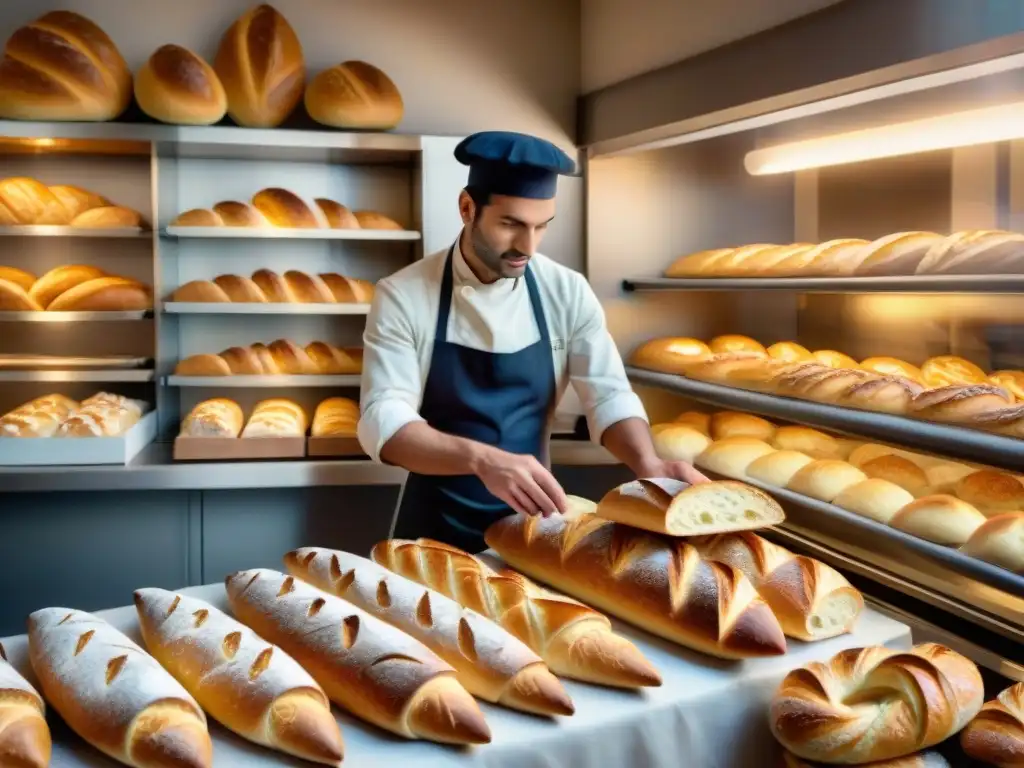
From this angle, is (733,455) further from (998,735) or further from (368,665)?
(368,665)

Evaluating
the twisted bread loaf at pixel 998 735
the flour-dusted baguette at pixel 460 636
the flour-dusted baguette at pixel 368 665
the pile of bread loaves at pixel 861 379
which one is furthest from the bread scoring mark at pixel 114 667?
the pile of bread loaves at pixel 861 379

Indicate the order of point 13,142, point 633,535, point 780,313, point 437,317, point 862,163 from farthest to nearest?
point 13,142, point 780,313, point 862,163, point 437,317, point 633,535

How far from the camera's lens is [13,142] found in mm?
3301

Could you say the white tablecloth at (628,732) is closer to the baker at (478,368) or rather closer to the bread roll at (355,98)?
the baker at (478,368)

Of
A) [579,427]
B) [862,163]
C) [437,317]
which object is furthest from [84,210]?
[862,163]

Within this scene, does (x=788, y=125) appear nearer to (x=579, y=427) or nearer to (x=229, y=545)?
(x=579, y=427)

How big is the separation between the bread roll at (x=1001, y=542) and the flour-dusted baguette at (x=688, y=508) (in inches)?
19.7

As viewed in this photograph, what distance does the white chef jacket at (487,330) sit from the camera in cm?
243

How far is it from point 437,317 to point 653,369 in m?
0.96

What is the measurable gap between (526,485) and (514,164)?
2.37 ft

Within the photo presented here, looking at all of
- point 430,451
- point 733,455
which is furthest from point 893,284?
point 430,451

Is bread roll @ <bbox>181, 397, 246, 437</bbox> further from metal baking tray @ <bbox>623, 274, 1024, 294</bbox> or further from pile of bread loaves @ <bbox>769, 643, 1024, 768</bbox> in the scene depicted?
pile of bread loaves @ <bbox>769, 643, 1024, 768</bbox>

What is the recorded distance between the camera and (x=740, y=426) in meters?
2.92

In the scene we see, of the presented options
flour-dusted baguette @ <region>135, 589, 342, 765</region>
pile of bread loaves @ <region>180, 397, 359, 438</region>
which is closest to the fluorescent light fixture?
pile of bread loaves @ <region>180, 397, 359, 438</region>
